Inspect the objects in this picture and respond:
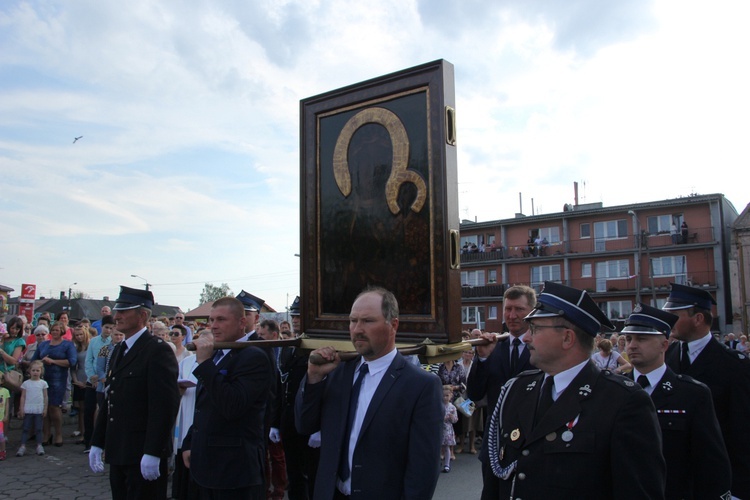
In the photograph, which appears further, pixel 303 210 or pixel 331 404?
pixel 303 210

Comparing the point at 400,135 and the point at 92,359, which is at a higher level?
the point at 400,135

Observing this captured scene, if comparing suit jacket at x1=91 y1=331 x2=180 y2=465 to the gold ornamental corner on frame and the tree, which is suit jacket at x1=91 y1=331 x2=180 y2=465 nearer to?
the gold ornamental corner on frame

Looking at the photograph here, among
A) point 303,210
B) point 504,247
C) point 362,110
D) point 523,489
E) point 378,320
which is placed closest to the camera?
point 523,489

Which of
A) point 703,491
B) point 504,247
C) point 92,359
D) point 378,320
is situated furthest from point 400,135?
point 504,247

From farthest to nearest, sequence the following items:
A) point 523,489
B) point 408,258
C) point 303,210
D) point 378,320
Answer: point 303,210 < point 408,258 < point 378,320 < point 523,489

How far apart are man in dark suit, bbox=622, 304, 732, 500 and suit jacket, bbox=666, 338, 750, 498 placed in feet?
2.29

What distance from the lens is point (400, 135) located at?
13.6 feet

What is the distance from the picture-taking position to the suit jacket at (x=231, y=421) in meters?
4.04

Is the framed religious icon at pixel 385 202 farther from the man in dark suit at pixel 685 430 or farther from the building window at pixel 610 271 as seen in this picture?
the building window at pixel 610 271

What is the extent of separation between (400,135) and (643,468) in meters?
2.66

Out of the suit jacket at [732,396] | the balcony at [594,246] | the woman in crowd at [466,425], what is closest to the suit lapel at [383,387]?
the suit jacket at [732,396]

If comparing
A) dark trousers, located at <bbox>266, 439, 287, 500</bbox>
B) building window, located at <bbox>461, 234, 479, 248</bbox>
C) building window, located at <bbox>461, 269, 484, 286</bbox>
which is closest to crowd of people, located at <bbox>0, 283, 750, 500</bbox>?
dark trousers, located at <bbox>266, 439, 287, 500</bbox>

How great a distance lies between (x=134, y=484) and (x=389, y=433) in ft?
9.45

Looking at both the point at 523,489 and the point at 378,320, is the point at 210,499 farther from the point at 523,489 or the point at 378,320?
the point at 523,489
